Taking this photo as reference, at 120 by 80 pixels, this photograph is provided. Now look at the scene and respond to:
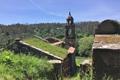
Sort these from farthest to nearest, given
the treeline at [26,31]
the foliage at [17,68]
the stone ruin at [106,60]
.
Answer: the treeline at [26,31]
the foliage at [17,68]
the stone ruin at [106,60]

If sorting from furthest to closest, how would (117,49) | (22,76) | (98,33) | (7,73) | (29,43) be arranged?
(29,43) → (22,76) → (7,73) → (98,33) → (117,49)

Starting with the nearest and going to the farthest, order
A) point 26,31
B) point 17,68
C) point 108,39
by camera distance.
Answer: point 108,39
point 17,68
point 26,31

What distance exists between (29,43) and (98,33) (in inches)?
1070

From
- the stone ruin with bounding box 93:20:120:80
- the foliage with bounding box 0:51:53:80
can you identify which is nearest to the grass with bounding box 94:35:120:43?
the stone ruin with bounding box 93:20:120:80

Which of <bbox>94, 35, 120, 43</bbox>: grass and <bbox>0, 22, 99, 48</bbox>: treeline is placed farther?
<bbox>0, 22, 99, 48</bbox>: treeline

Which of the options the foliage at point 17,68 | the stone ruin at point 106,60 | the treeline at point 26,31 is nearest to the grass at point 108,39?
the stone ruin at point 106,60

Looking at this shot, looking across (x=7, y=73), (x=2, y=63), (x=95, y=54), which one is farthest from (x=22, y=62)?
(x=95, y=54)

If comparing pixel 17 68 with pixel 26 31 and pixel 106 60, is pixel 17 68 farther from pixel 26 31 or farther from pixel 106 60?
pixel 26 31

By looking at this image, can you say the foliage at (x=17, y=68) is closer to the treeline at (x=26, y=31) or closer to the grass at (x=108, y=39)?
the grass at (x=108, y=39)

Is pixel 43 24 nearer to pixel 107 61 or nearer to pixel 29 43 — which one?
pixel 29 43

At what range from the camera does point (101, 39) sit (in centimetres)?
420

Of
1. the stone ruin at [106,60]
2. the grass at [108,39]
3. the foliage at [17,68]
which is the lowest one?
the foliage at [17,68]

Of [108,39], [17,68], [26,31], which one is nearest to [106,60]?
[108,39]

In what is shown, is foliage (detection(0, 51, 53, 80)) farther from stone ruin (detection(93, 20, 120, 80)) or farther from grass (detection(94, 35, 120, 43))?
stone ruin (detection(93, 20, 120, 80))
